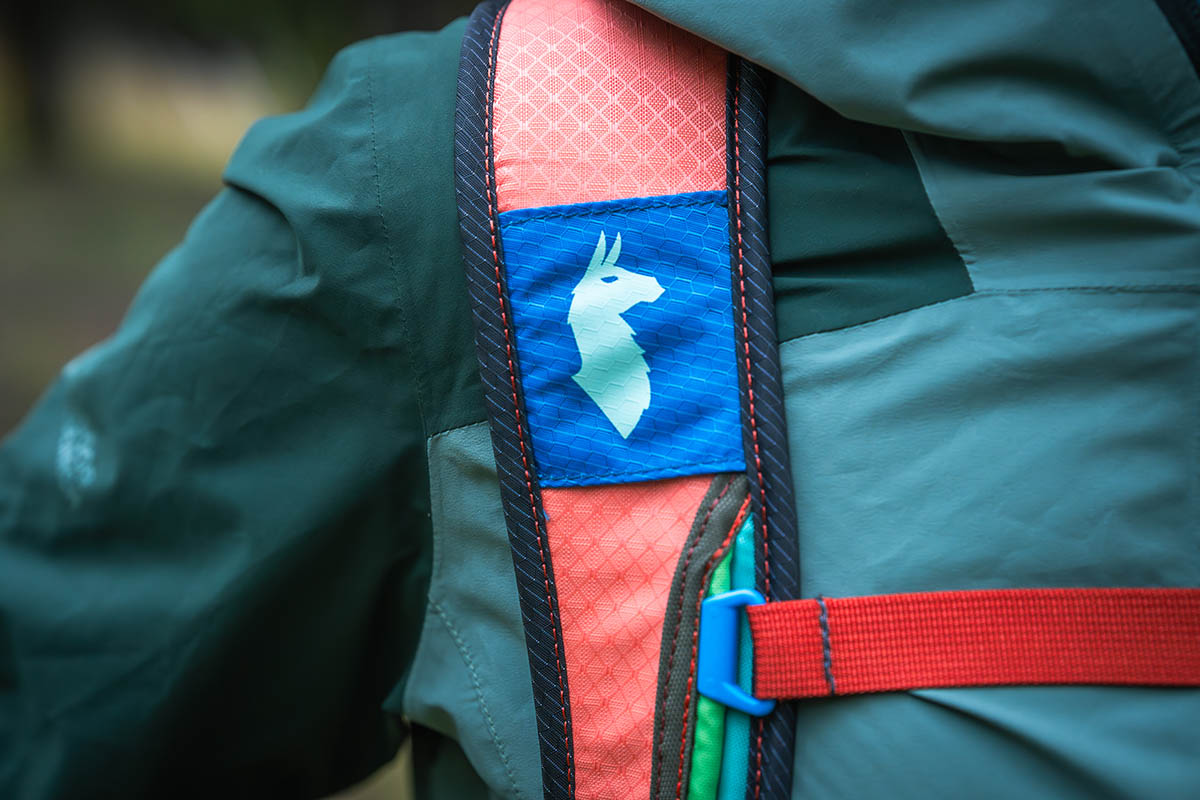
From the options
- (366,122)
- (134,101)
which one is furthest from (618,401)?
(134,101)

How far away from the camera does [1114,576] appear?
1.84 ft

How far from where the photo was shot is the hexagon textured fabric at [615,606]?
58 cm

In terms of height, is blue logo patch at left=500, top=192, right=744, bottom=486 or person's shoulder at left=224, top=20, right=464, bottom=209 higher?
person's shoulder at left=224, top=20, right=464, bottom=209

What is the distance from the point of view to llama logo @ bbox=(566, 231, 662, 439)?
585 millimetres

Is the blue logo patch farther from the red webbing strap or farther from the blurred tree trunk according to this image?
the blurred tree trunk

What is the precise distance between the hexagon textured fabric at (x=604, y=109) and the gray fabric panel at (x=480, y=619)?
0.18 m

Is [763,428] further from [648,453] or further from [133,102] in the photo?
[133,102]

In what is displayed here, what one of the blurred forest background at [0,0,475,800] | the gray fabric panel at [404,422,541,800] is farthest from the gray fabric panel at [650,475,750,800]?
the blurred forest background at [0,0,475,800]

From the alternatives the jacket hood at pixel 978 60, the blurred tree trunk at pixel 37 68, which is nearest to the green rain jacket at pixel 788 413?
the jacket hood at pixel 978 60

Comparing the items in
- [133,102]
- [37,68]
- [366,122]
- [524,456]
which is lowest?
[524,456]

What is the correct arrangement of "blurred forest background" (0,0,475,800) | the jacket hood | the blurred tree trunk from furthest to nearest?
the blurred tree trunk, "blurred forest background" (0,0,475,800), the jacket hood

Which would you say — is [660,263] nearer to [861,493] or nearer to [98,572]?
[861,493]

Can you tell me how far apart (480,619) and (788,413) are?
0.26m

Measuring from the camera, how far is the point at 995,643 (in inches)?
21.7
